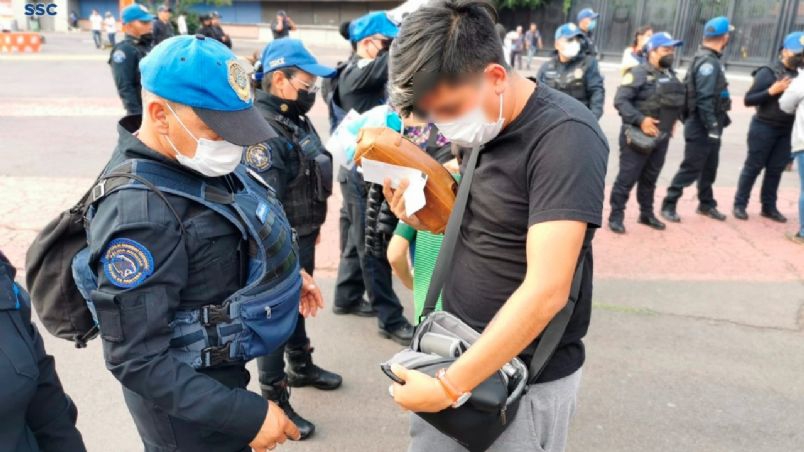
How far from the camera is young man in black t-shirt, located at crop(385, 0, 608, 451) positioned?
1437mm

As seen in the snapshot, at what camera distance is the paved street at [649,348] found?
3.15 meters

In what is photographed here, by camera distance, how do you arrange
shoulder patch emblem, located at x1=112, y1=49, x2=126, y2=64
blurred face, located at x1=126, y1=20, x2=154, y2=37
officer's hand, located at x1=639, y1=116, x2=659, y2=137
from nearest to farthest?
officer's hand, located at x1=639, y1=116, x2=659, y2=137, shoulder patch emblem, located at x1=112, y1=49, x2=126, y2=64, blurred face, located at x1=126, y1=20, x2=154, y2=37

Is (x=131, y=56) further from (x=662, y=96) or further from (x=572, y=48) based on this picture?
(x=662, y=96)

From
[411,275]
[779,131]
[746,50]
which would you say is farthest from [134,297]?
[746,50]

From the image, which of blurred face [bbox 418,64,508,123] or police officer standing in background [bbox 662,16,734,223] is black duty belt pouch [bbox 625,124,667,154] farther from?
blurred face [bbox 418,64,508,123]

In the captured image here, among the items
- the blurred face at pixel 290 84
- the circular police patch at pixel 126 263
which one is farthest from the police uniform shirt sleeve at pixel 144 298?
the blurred face at pixel 290 84

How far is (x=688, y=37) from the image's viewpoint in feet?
73.9

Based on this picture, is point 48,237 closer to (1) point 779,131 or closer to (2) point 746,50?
(1) point 779,131

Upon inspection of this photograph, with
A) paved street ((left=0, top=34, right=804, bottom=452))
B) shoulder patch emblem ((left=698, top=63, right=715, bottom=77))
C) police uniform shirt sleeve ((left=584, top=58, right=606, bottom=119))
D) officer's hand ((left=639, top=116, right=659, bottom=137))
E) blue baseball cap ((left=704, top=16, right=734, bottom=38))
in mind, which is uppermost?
blue baseball cap ((left=704, top=16, right=734, bottom=38))

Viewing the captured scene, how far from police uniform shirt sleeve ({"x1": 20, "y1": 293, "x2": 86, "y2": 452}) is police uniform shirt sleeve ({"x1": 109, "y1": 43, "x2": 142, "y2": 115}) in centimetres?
551

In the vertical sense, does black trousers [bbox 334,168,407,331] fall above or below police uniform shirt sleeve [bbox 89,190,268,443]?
below

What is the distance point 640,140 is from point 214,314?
5.12 metres

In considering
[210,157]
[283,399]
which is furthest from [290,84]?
[283,399]

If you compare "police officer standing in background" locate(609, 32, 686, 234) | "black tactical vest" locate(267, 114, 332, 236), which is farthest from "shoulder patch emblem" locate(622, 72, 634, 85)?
"black tactical vest" locate(267, 114, 332, 236)
